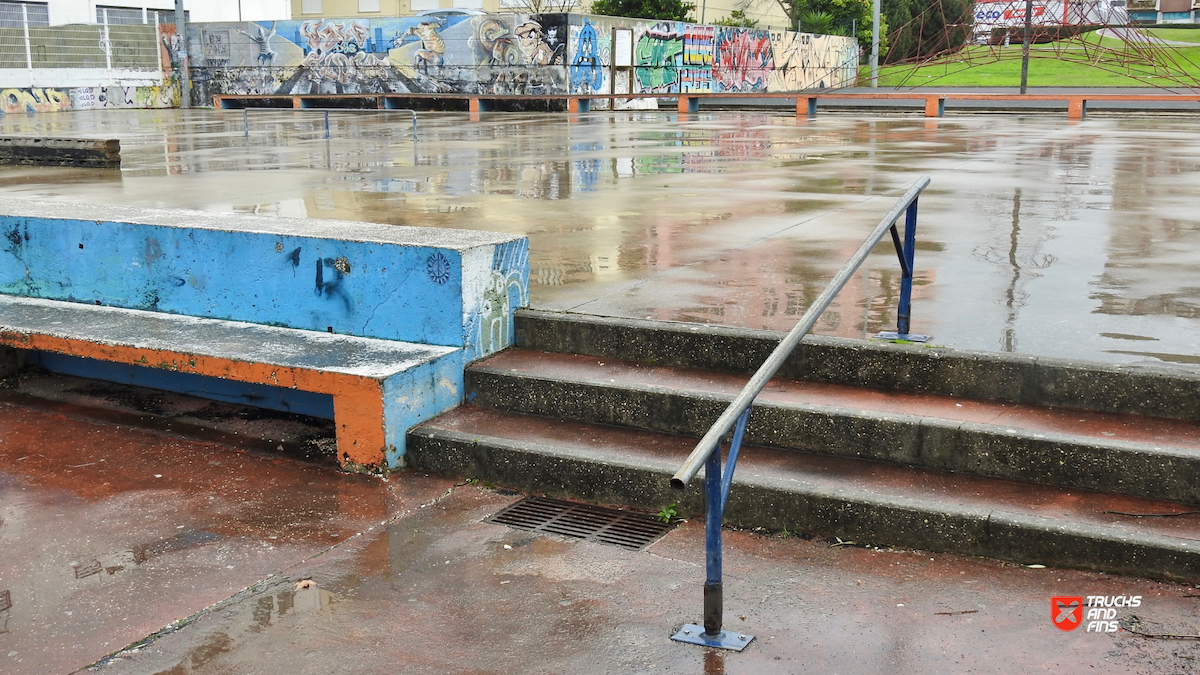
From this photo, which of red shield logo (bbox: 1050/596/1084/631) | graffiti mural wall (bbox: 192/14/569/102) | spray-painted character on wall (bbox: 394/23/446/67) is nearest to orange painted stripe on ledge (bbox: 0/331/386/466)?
red shield logo (bbox: 1050/596/1084/631)

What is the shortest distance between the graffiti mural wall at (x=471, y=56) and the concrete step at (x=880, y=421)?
31.1 metres

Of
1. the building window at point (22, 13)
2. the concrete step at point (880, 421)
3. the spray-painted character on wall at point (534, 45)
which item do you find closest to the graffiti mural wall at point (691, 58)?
the spray-painted character on wall at point (534, 45)

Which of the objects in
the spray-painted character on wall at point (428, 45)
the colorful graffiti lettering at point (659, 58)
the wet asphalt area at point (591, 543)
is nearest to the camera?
the wet asphalt area at point (591, 543)

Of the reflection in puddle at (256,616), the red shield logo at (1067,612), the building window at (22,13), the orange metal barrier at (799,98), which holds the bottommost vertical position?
the reflection in puddle at (256,616)

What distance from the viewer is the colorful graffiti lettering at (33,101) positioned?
36.5 m

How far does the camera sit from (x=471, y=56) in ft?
119

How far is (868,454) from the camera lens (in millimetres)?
4699

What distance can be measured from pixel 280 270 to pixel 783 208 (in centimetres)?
533

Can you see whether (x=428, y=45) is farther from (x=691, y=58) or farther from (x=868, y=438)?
(x=868, y=438)

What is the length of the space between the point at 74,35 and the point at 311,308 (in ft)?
127

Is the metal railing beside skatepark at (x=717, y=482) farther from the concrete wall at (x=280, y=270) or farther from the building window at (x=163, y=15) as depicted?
the building window at (x=163, y=15)

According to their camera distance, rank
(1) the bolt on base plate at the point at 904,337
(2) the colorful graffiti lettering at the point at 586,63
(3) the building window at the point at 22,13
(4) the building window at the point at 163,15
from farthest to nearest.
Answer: (4) the building window at the point at 163,15 → (3) the building window at the point at 22,13 → (2) the colorful graffiti lettering at the point at 586,63 → (1) the bolt on base plate at the point at 904,337

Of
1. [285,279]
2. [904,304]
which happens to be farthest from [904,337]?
[285,279]

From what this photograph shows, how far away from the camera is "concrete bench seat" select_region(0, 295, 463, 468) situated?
17.0ft
